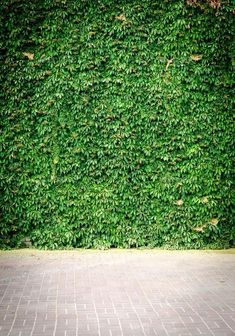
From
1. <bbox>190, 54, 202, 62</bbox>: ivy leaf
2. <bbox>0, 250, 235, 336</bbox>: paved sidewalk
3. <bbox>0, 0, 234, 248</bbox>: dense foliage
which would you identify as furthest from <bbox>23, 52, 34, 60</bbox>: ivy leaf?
<bbox>0, 250, 235, 336</bbox>: paved sidewalk

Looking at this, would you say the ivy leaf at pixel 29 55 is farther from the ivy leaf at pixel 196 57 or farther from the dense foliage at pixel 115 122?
the ivy leaf at pixel 196 57

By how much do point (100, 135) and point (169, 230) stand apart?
2342 millimetres

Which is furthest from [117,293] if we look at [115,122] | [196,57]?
[196,57]

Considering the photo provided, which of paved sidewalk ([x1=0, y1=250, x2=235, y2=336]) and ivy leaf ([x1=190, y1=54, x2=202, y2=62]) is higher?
ivy leaf ([x1=190, y1=54, x2=202, y2=62])

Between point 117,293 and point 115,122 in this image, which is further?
point 115,122

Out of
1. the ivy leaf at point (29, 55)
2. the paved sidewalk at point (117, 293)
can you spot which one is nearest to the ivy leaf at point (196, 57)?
the ivy leaf at point (29, 55)

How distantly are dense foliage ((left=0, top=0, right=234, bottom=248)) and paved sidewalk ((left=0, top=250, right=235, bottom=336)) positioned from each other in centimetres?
68

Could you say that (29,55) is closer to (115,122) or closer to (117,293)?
(115,122)

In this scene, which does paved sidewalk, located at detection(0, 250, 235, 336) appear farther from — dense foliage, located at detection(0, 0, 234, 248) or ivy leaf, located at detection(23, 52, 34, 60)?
ivy leaf, located at detection(23, 52, 34, 60)

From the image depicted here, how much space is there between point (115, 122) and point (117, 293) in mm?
3694

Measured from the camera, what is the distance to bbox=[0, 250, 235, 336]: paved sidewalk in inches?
187

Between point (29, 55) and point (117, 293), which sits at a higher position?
point (29, 55)

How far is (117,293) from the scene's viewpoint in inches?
231

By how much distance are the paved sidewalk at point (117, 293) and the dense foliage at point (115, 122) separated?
2.24 feet
